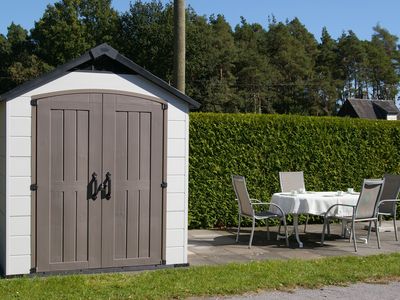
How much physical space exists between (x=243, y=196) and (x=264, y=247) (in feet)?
2.87

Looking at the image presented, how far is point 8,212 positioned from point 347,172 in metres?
7.56

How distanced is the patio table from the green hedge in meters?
1.66

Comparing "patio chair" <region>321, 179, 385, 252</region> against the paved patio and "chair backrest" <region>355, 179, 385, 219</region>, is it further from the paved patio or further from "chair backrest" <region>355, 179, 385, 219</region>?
the paved patio

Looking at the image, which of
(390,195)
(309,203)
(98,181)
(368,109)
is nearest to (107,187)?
(98,181)

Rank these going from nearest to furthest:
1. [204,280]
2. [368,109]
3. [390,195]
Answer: [204,280]
[390,195]
[368,109]

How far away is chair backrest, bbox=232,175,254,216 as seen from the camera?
8.67 m

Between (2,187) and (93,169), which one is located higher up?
(93,169)

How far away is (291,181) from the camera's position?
33.4ft

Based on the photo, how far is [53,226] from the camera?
6.47 m

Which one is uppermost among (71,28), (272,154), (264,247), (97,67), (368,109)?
(71,28)

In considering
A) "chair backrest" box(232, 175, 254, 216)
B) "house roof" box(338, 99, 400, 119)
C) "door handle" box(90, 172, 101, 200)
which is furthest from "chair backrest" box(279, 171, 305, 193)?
"house roof" box(338, 99, 400, 119)

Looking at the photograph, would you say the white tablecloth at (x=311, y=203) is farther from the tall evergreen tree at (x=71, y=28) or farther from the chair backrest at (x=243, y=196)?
the tall evergreen tree at (x=71, y=28)

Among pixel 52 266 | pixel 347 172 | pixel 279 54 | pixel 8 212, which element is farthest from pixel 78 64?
pixel 279 54

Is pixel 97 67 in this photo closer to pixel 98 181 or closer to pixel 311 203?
pixel 98 181
